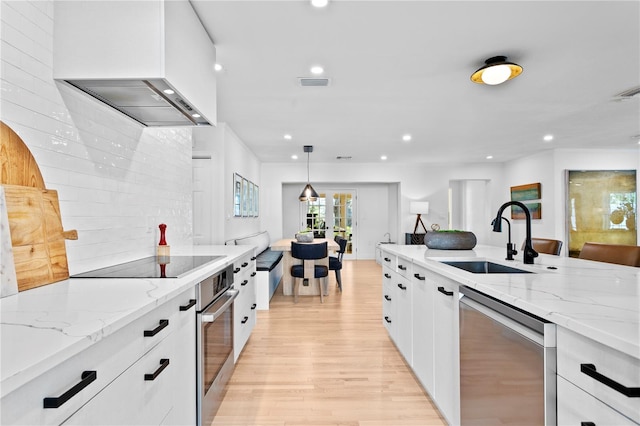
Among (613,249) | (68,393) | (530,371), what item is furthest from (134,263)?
(613,249)

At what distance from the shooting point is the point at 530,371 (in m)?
1.06

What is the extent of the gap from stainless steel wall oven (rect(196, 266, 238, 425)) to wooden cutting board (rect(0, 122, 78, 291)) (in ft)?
1.95

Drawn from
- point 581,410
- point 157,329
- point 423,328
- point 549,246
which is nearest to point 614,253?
point 549,246

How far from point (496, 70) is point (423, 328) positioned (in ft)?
6.68

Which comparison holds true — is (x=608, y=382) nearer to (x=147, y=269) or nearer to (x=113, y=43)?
(x=147, y=269)

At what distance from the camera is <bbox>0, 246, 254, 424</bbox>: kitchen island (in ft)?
2.10

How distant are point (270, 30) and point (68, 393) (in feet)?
7.17

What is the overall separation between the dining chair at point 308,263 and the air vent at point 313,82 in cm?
201

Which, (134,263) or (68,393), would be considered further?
(134,263)

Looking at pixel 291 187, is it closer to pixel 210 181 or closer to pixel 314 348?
pixel 210 181

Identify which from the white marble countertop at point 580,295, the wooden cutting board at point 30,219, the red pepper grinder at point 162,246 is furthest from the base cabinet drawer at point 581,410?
the red pepper grinder at point 162,246

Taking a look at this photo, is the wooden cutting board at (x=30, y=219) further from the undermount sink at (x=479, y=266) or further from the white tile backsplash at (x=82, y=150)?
the undermount sink at (x=479, y=266)

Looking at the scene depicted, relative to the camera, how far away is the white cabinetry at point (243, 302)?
2455 millimetres

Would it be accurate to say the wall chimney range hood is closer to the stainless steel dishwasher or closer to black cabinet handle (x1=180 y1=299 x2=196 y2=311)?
black cabinet handle (x1=180 y1=299 x2=196 y2=311)
